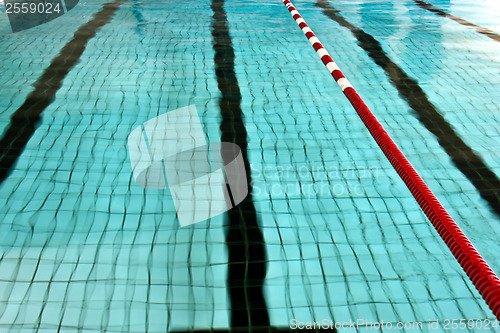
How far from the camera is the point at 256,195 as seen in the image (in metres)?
1.83

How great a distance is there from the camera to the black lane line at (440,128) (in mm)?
1931

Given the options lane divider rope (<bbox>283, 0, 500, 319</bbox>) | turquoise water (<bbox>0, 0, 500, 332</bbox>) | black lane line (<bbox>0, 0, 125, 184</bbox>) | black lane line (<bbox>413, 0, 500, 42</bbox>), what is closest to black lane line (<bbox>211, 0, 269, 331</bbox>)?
turquoise water (<bbox>0, 0, 500, 332</bbox>)

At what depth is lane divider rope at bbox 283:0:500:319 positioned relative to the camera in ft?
4.21

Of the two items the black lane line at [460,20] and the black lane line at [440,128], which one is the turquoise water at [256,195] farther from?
the black lane line at [460,20]

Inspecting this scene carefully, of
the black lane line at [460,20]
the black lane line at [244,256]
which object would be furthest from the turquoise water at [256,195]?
the black lane line at [460,20]

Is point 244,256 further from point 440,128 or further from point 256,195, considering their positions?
point 440,128

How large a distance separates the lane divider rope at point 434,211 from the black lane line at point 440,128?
304mm

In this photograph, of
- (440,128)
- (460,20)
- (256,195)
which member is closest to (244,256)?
(256,195)

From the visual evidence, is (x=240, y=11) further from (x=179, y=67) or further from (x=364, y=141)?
(x=364, y=141)

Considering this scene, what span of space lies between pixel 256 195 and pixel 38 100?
1.51 metres

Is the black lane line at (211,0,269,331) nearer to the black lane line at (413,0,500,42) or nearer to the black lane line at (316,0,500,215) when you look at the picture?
the black lane line at (316,0,500,215)

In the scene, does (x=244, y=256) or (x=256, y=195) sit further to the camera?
(x=256, y=195)

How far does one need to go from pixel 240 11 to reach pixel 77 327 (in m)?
3.72

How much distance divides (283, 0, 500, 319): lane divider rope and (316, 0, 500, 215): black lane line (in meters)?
0.30
